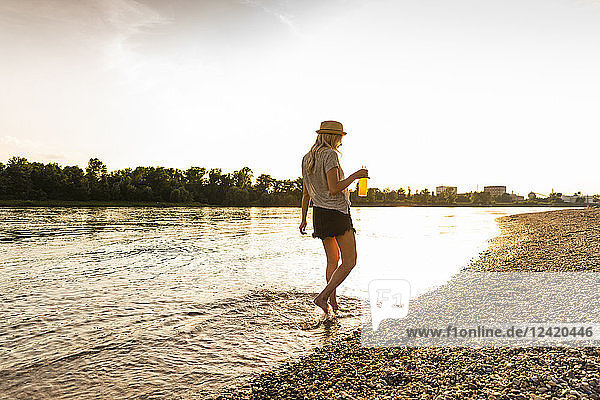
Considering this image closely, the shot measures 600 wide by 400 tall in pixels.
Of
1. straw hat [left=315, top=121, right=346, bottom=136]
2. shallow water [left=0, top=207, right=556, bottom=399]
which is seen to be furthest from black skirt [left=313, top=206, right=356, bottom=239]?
shallow water [left=0, top=207, right=556, bottom=399]

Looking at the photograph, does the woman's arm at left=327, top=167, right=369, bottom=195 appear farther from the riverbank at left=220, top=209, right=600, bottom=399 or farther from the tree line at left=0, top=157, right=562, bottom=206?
the tree line at left=0, top=157, right=562, bottom=206

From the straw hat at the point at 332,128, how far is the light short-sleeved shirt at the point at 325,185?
0.33 meters

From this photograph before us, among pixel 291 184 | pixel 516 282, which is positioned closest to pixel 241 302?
pixel 516 282

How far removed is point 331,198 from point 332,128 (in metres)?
1.09

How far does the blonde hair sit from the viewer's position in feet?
21.6

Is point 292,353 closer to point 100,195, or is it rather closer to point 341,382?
point 341,382

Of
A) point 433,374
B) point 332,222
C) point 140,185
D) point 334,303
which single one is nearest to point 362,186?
point 332,222

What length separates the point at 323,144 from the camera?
6613mm

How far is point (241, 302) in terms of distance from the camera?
835 centimetres

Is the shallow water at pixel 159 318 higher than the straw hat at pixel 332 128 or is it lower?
lower

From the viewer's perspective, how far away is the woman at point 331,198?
6.30 metres

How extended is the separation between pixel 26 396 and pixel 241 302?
4372 millimetres

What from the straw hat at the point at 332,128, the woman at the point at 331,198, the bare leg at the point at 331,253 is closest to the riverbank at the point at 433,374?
the woman at the point at 331,198

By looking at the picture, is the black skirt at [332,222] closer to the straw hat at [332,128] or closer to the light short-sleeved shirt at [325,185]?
the light short-sleeved shirt at [325,185]
